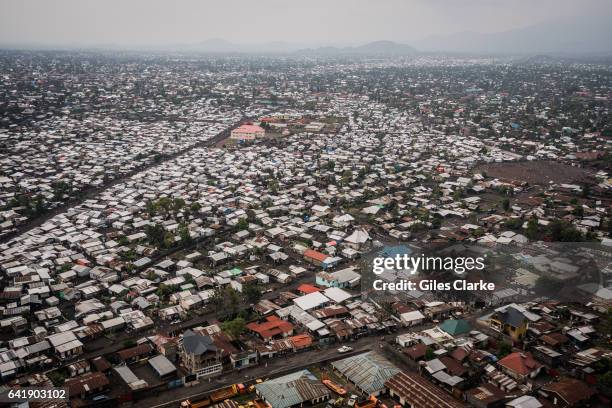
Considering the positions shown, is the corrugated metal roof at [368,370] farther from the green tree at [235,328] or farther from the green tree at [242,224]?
the green tree at [242,224]

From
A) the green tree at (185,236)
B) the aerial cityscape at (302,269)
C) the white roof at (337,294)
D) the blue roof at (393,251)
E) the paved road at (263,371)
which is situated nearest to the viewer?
the paved road at (263,371)

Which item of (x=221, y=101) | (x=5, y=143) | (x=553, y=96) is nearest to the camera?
(x=5, y=143)

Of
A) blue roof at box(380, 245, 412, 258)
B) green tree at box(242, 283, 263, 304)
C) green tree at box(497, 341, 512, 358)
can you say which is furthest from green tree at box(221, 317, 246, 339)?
green tree at box(497, 341, 512, 358)

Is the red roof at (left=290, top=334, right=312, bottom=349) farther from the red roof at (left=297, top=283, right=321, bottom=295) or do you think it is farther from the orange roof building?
the orange roof building

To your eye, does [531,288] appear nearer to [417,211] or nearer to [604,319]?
[604,319]

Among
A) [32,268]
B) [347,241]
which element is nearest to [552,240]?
[347,241]

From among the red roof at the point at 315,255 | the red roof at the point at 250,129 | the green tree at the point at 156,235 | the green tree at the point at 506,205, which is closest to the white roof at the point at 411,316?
the red roof at the point at 315,255
